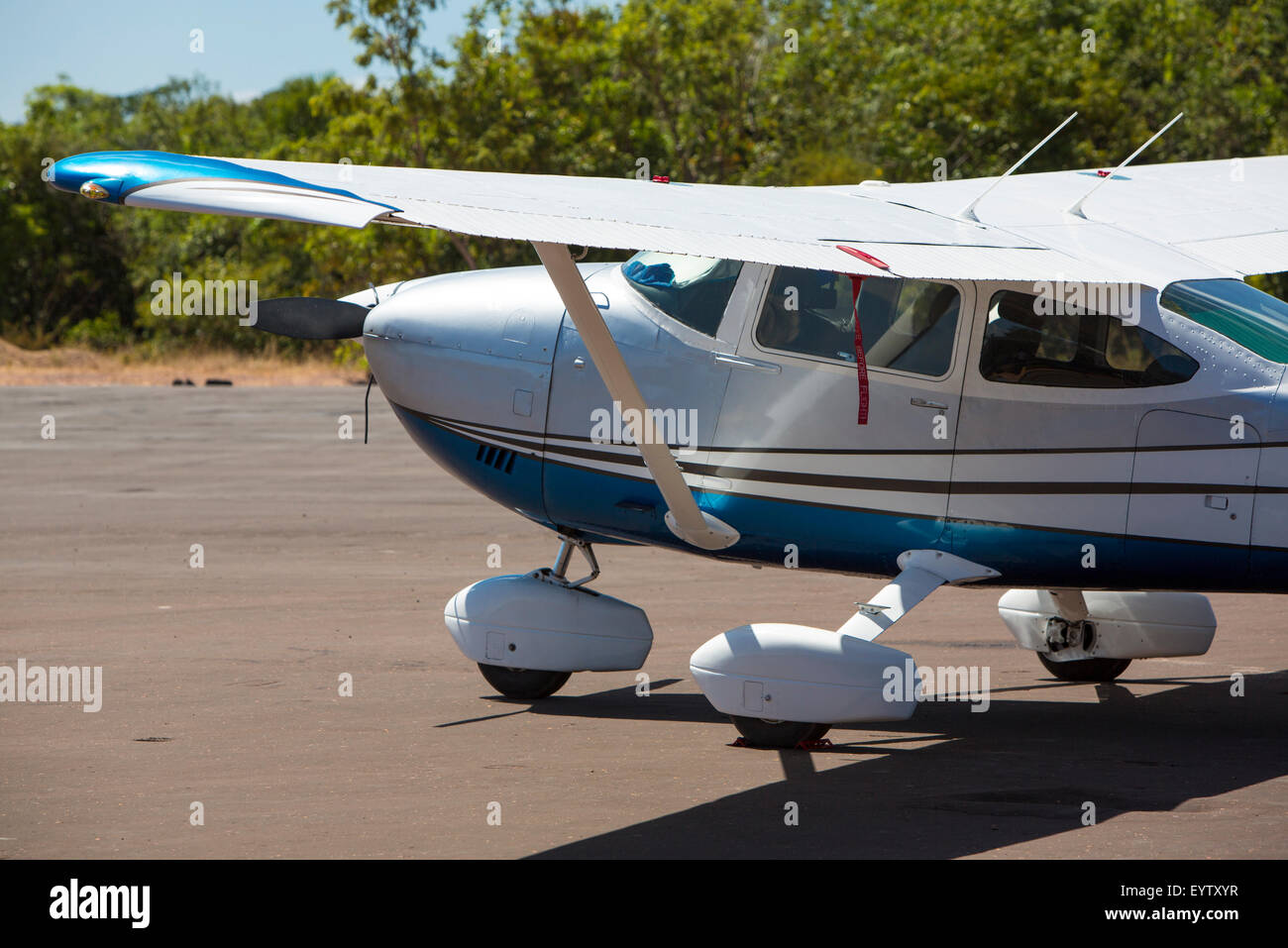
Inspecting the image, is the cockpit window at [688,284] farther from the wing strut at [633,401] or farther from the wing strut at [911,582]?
the wing strut at [911,582]

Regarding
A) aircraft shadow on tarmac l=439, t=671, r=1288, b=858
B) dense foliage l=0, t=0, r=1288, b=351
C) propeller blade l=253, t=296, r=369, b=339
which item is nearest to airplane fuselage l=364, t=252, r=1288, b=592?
propeller blade l=253, t=296, r=369, b=339

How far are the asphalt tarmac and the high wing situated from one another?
2.33 metres

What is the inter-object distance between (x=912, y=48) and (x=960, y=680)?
38168 millimetres

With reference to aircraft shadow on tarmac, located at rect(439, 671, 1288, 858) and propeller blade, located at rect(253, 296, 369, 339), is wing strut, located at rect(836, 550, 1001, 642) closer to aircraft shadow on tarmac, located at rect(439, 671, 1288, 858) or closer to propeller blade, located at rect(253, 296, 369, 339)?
aircraft shadow on tarmac, located at rect(439, 671, 1288, 858)

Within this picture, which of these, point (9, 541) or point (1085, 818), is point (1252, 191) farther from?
point (9, 541)

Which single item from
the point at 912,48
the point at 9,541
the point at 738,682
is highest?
the point at 912,48

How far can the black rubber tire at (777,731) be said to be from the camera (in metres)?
7.42

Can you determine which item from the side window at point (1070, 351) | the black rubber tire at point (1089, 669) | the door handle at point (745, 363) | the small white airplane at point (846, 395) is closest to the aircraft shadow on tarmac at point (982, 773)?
the black rubber tire at point (1089, 669)

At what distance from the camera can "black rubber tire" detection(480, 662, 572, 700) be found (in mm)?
8802

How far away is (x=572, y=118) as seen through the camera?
42250mm

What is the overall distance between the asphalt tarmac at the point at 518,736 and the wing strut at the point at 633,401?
111cm

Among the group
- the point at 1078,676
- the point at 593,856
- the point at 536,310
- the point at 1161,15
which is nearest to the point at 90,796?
the point at 593,856

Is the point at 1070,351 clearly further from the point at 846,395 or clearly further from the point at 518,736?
the point at 518,736

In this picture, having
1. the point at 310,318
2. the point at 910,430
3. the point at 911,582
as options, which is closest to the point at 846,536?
the point at 911,582
